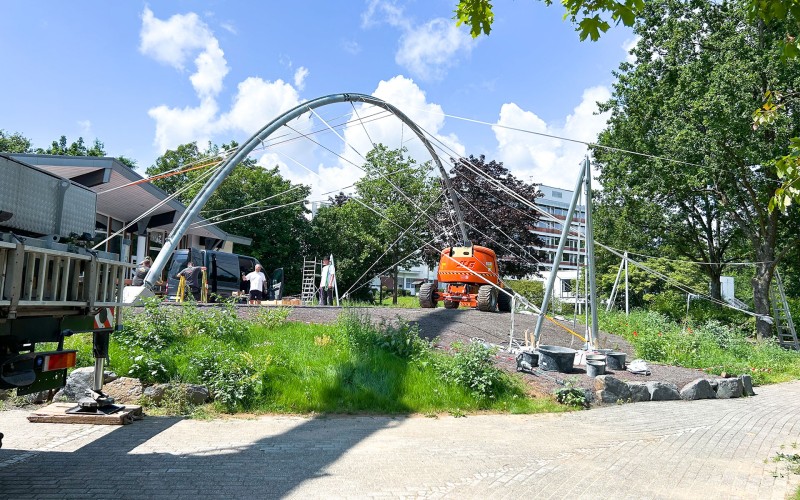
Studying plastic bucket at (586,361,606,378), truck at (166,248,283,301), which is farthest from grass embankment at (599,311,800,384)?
truck at (166,248,283,301)

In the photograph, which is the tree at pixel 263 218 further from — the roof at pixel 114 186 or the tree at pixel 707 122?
the tree at pixel 707 122

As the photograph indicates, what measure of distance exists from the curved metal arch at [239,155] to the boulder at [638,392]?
34.0ft

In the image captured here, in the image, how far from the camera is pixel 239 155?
15836 millimetres

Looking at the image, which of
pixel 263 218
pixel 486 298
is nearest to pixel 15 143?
pixel 263 218

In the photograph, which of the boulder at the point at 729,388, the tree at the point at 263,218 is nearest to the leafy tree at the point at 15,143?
the tree at the point at 263,218

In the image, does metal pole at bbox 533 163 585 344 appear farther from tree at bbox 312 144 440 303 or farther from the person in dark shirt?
tree at bbox 312 144 440 303

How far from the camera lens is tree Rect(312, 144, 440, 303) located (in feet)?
127

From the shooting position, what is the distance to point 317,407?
8.77m

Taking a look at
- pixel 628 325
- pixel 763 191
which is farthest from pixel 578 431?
pixel 763 191

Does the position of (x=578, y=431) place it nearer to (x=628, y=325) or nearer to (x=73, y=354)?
(x=73, y=354)

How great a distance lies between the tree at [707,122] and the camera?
20.8m

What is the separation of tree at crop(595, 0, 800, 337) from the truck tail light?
1992 centimetres

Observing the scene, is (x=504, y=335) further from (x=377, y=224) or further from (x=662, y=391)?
(x=377, y=224)

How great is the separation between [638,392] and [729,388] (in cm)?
242
